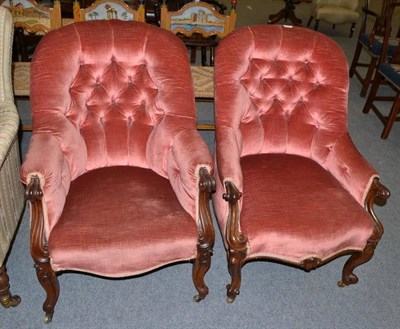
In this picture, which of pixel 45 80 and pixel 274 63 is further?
pixel 274 63

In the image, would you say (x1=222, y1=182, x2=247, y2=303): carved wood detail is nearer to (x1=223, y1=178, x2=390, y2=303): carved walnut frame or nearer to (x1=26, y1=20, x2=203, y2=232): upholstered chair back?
(x1=223, y1=178, x2=390, y2=303): carved walnut frame

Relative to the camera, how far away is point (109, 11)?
2676mm

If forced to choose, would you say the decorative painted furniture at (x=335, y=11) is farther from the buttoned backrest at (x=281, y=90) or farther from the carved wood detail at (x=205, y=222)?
the carved wood detail at (x=205, y=222)

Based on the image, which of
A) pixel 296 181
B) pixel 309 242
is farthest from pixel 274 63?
pixel 309 242

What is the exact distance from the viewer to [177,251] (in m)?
1.66

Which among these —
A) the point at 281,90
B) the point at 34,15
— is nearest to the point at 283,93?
the point at 281,90

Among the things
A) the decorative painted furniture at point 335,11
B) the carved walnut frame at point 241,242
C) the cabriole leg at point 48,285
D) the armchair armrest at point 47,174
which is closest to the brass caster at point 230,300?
the carved walnut frame at point 241,242

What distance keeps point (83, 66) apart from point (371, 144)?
2.52 meters

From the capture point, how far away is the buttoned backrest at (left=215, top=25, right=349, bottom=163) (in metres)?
1.97

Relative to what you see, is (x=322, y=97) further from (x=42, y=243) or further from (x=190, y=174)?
(x=42, y=243)

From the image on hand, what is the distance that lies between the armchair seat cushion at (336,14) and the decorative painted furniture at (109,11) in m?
4.16

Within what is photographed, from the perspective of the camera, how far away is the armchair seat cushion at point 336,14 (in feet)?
19.5

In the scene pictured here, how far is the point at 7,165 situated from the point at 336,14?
5.46m

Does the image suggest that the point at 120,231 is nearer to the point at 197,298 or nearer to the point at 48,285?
the point at 48,285
